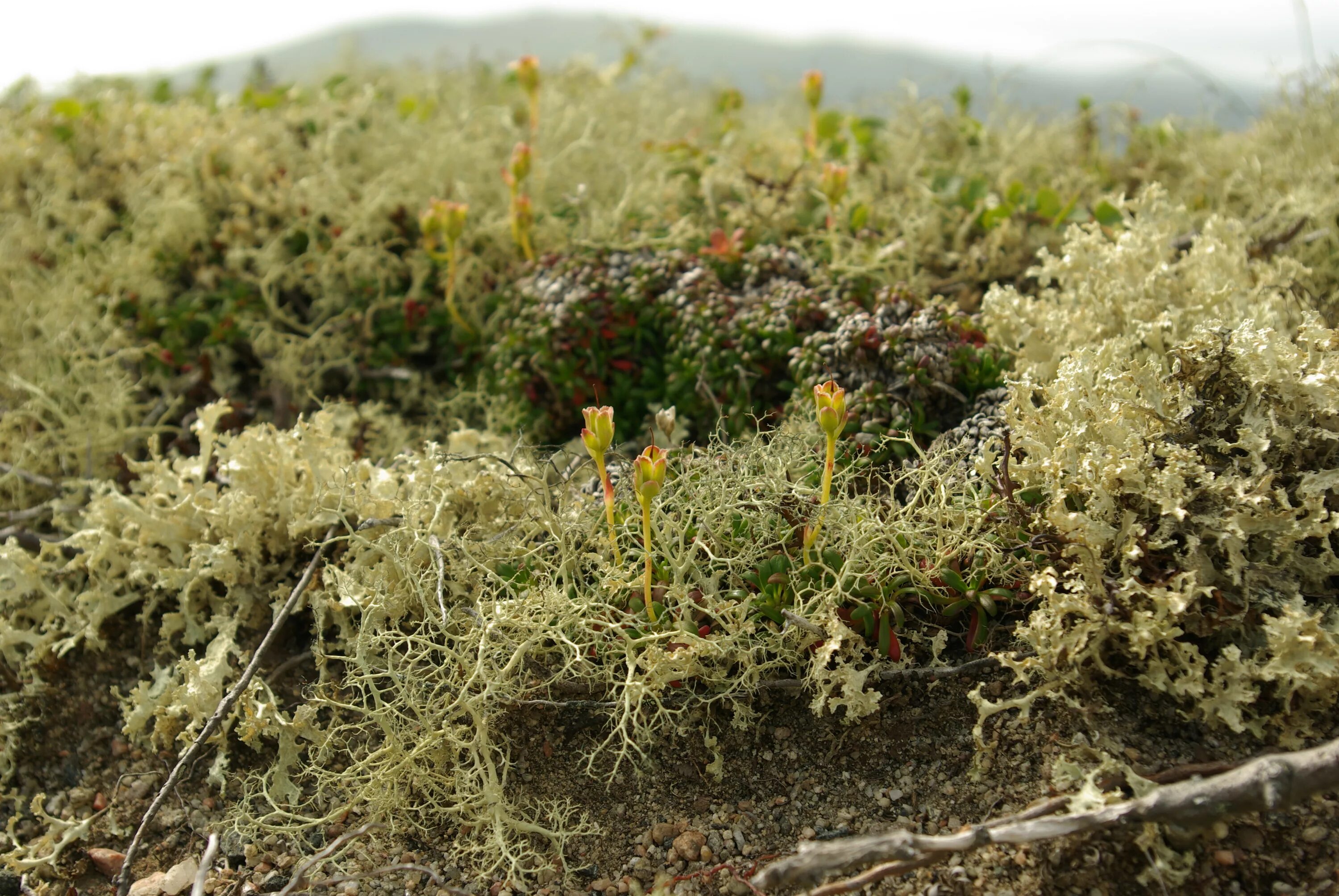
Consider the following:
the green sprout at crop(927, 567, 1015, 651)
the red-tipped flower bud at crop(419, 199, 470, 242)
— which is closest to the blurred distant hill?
the red-tipped flower bud at crop(419, 199, 470, 242)

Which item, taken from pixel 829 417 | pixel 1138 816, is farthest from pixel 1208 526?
pixel 829 417

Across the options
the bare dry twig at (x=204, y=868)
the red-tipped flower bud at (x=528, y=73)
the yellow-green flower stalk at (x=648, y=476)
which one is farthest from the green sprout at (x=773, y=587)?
the red-tipped flower bud at (x=528, y=73)

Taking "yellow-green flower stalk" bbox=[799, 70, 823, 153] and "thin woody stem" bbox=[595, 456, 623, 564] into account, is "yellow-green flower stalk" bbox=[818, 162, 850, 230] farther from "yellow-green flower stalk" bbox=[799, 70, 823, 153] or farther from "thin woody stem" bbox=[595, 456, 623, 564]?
"thin woody stem" bbox=[595, 456, 623, 564]

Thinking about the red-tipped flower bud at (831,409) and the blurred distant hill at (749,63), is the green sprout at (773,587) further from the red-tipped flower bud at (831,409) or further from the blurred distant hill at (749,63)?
the blurred distant hill at (749,63)

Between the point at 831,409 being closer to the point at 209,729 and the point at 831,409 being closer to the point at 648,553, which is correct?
the point at 648,553

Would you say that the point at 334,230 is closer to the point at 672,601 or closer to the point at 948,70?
the point at 672,601

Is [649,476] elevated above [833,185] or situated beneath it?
situated beneath

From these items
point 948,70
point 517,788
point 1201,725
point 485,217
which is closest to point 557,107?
point 485,217
